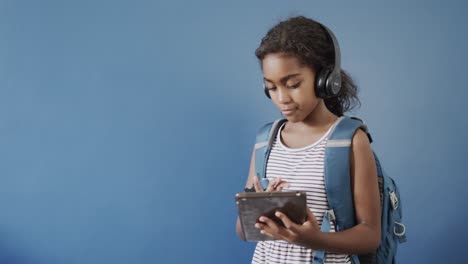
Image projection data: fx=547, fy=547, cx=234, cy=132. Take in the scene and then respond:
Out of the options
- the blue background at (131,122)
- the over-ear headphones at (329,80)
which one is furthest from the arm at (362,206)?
the blue background at (131,122)

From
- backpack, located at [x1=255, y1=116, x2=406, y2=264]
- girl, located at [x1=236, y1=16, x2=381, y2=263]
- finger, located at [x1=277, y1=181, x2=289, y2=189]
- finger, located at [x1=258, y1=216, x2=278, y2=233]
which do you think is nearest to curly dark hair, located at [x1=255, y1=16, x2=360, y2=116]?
girl, located at [x1=236, y1=16, x2=381, y2=263]

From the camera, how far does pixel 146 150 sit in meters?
1.64

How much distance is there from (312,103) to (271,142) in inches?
5.6

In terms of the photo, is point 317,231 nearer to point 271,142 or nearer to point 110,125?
point 271,142

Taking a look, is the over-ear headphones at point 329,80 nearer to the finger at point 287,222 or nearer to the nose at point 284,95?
the nose at point 284,95

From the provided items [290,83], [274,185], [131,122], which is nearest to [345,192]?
[274,185]

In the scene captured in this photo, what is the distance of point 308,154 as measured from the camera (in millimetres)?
1121

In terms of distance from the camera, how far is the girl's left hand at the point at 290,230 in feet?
3.07

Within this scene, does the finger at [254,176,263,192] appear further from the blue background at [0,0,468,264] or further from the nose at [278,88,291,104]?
the blue background at [0,0,468,264]

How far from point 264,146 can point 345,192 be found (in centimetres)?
22

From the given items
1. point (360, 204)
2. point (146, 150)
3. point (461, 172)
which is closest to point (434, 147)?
point (461, 172)

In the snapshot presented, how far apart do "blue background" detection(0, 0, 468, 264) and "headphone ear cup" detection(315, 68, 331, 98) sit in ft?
1.56

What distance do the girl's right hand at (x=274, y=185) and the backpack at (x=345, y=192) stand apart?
0.05 metres

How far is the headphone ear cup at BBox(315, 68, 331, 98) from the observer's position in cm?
109
